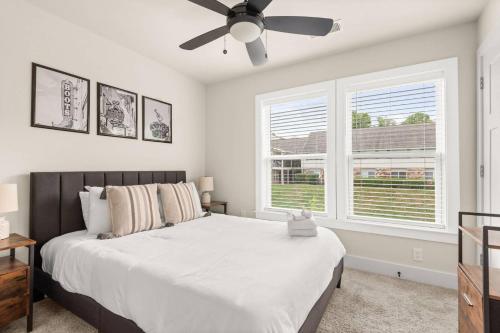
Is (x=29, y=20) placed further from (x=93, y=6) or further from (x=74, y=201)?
(x=74, y=201)

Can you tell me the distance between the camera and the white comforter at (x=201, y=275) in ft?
3.84

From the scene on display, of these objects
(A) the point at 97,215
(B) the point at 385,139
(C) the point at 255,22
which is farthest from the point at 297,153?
(A) the point at 97,215

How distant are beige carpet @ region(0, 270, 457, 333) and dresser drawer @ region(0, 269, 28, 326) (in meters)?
0.18

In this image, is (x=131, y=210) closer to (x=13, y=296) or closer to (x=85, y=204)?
(x=85, y=204)

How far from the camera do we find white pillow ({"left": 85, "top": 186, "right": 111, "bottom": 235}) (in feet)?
7.39

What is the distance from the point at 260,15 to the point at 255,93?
6.59 feet

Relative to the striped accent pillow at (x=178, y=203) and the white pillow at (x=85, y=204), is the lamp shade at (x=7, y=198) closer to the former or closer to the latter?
the white pillow at (x=85, y=204)

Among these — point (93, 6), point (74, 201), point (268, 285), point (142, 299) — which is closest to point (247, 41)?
point (93, 6)

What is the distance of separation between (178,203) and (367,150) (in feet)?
7.76

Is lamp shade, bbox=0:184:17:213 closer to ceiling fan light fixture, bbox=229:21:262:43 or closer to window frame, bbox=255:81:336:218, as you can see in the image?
ceiling fan light fixture, bbox=229:21:262:43

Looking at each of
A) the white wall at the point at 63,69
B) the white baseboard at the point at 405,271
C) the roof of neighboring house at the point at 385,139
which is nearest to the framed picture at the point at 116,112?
the white wall at the point at 63,69

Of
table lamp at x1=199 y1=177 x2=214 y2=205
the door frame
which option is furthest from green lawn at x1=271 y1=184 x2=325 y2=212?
the door frame

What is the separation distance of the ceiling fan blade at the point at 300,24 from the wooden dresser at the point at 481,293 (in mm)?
1592

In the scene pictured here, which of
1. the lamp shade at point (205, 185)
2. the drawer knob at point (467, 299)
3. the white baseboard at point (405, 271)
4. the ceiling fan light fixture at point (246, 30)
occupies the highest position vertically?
the ceiling fan light fixture at point (246, 30)
